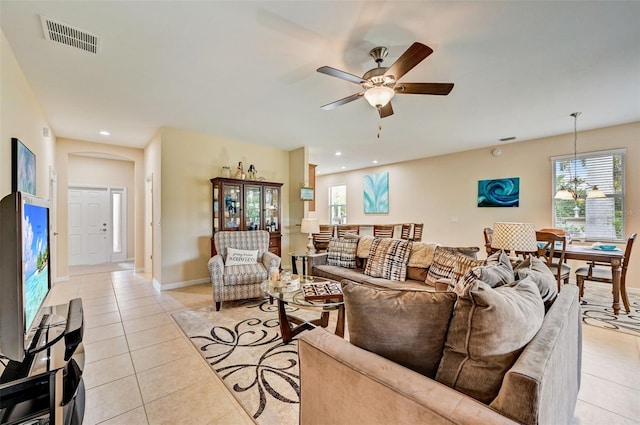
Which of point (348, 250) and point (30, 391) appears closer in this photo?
point (30, 391)

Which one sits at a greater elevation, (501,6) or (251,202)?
(501,6)

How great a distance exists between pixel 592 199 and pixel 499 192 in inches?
53.3

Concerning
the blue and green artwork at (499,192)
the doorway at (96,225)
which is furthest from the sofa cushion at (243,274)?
the doorway at (96,225)

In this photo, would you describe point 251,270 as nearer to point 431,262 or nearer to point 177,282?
point 177,282

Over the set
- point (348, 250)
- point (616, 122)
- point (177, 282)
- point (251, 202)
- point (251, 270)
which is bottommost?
point (177, 282)

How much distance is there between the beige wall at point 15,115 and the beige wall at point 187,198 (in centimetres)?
138

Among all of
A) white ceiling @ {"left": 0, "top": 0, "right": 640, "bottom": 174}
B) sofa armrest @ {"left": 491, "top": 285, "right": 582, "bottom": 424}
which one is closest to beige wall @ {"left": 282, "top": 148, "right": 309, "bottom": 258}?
white ceiling @ {"left": 0, "top": 0, "right": 640, "bottom": 174}

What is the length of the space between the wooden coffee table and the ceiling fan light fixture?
1.79m

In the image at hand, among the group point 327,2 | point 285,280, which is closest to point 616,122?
point 327,2

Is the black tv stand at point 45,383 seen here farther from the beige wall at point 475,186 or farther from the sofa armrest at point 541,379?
the beige wall at point 475,186

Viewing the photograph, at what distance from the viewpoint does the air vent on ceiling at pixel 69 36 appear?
201 centimetres

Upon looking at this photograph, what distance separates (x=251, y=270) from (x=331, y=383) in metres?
2.71

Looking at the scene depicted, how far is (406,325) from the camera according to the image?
1081 mm

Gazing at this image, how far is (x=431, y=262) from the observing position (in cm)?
297
